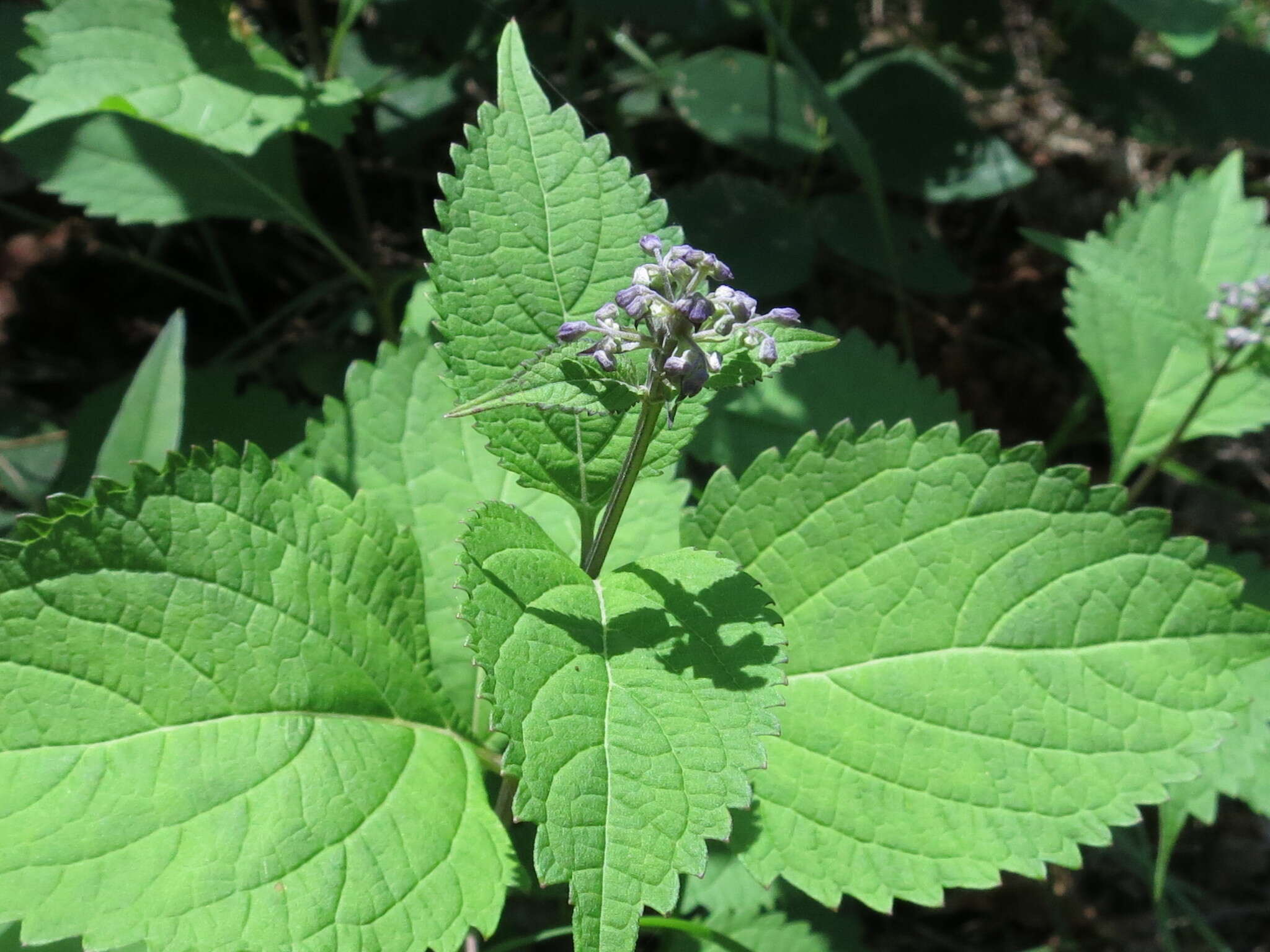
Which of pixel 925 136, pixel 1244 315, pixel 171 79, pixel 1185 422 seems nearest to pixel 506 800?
pixel 171 79

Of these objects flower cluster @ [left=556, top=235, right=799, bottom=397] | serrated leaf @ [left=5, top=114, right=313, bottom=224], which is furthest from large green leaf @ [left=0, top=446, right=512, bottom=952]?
serrated leaf @ [left=5, top=114, right=313, bottom=224]

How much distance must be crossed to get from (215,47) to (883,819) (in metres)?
2.57

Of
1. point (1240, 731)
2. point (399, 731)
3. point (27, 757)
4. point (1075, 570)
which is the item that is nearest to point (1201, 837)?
point (1240, 731)

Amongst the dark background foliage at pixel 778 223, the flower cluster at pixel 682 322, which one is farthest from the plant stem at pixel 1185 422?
the flower cluster at pixel 682 322

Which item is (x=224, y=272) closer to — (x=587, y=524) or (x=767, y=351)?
(x=587, y=524)

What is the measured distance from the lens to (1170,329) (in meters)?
3.14

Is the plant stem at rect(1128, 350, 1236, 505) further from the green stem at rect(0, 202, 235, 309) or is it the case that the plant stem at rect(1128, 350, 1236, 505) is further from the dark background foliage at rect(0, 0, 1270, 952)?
the green stem at rect(0, 202, 235, 309)

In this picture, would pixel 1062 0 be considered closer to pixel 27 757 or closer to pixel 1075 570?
pixel 1075 570

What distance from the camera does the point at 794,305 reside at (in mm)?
3775

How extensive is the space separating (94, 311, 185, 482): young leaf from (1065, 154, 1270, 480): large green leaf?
2.52m

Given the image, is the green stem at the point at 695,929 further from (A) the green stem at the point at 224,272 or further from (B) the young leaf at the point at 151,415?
(A) the green stem at the point at 224,272

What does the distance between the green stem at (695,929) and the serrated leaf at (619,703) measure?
2.04 feet

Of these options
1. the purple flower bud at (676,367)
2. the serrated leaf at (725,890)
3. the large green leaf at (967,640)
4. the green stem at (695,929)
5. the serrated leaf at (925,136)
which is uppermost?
the serrated leaf at (925,136)

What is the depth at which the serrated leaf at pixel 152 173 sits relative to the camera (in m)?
3.07
